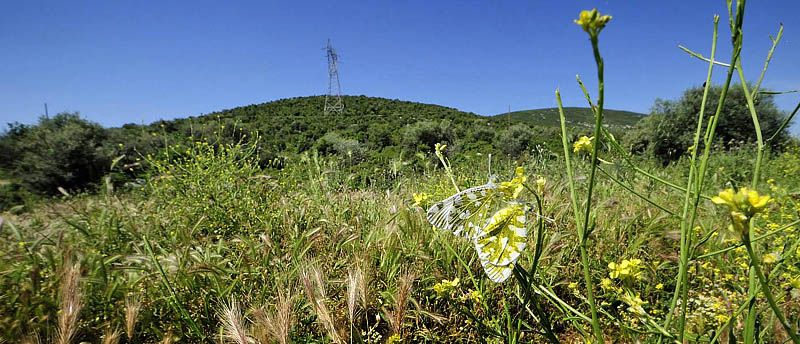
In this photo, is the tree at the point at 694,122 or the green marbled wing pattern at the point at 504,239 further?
the tree at the point at 694,122

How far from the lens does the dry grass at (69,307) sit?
109 cm

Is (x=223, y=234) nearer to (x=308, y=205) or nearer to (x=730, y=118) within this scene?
(x=308, y=205)

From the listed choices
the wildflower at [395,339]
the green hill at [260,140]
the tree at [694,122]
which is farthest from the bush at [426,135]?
the wildflower at [395,339]

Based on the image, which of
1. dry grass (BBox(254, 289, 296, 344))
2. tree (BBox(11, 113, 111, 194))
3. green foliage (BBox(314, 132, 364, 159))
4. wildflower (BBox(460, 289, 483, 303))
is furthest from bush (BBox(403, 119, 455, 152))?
dry grass (BBox(254, 289, 296, 344))

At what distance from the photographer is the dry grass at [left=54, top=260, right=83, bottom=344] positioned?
1090mm

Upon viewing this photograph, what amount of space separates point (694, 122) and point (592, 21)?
15.7 meters

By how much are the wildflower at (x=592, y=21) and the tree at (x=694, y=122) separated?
38.3 ft

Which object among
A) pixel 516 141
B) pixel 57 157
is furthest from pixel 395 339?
pixel 57 157

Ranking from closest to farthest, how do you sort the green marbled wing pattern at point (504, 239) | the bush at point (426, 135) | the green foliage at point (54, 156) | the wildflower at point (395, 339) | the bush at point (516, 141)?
the green marbled wing pattern at point (504, 239) → the wildflower at point (395, 339) → the green foliage at point (54, 156) → the bush at point (516, 141) → the bush at point (426, 135)

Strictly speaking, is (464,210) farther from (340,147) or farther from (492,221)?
(340,147)

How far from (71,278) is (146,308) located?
0.35 meters

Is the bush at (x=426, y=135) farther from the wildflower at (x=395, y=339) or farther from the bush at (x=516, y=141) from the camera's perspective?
the wildflower at (x=395, y=339)

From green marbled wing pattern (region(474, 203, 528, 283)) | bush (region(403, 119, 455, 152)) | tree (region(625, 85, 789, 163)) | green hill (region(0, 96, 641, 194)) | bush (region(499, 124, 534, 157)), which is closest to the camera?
green marbled wing pattern (region(474, 203, 528, 283))

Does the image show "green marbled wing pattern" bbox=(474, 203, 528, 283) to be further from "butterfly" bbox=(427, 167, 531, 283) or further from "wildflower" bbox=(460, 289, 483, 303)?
"wildflower" bbox=(460, 289, 483, 303)
